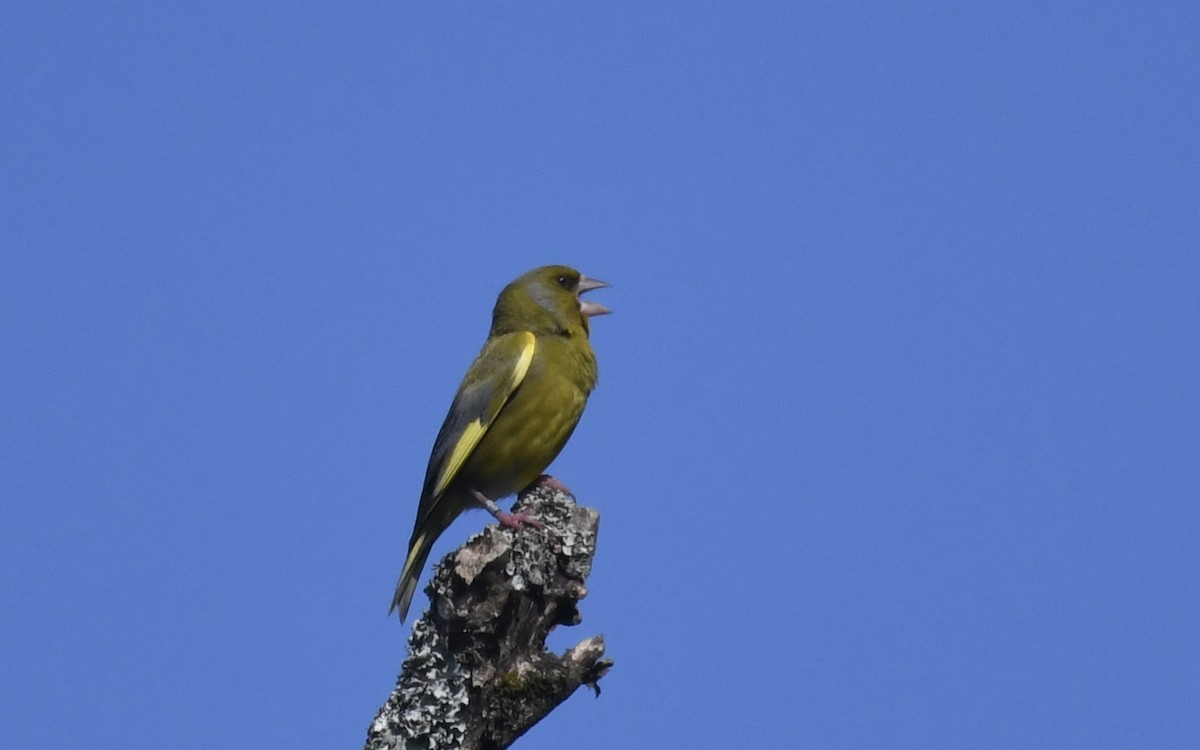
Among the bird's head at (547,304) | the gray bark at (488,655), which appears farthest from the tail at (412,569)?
the gray bark at (488,655)

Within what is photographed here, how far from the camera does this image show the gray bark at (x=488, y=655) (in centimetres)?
546

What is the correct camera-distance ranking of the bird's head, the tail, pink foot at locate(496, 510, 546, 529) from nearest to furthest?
pink foot at locate(496, 510, 546, 529)
the tail
the bird's head

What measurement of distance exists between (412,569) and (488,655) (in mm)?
3017

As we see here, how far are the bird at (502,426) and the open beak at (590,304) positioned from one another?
52cm

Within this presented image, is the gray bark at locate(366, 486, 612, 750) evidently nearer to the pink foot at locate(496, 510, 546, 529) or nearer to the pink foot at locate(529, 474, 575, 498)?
the pink foot at locate(496, 510, 546, 529)

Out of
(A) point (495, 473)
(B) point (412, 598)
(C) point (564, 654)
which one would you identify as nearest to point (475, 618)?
(C) point (564, 654)

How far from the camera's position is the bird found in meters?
8.91

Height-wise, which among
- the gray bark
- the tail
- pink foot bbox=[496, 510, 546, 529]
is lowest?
the gray bark

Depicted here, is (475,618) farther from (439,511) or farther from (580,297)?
(580,297)

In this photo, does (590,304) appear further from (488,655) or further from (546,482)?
(488,655)

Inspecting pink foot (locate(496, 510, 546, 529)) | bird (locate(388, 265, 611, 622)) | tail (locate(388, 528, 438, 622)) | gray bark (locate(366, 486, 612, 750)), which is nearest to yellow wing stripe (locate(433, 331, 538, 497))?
bird (locate(388, 265, 611, 622))

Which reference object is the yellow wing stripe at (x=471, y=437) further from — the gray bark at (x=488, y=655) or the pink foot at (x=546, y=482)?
the gray bark at (x=488, y=655)

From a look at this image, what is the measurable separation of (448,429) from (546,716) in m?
3.71

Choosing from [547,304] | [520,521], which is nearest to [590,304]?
[547,304]
